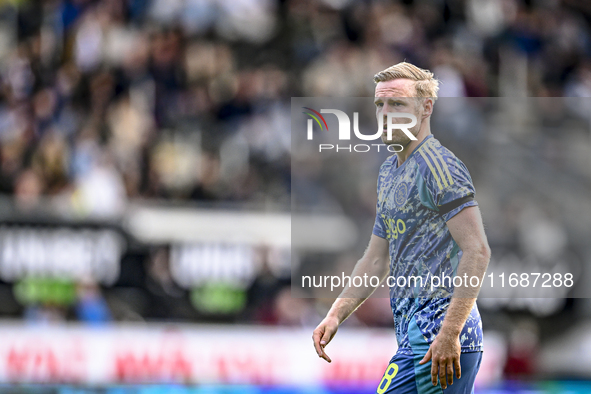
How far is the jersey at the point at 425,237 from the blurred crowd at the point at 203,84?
6.32 meters

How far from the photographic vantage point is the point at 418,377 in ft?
13.3

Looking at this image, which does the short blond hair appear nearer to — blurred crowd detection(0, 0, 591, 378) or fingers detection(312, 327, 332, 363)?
fingers detection(312, 327, 332, 363)

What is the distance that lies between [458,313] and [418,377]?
0.47m

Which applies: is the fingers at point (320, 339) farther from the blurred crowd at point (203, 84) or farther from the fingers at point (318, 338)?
the blurred crowd at point (203, 84)

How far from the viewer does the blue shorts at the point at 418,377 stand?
13.0 ft

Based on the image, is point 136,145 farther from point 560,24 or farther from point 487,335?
point 560,24

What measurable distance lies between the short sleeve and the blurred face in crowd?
0.20m

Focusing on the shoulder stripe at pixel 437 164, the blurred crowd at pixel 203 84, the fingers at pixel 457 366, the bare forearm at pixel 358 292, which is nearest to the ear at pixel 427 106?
the shoulder stripe at pixel 437 164

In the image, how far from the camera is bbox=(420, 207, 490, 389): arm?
375 cm

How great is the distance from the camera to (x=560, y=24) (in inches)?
656

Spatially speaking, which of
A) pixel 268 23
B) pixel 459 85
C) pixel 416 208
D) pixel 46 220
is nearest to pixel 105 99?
pixel 46 220

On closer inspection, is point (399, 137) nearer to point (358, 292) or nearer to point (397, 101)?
point (397, 101)

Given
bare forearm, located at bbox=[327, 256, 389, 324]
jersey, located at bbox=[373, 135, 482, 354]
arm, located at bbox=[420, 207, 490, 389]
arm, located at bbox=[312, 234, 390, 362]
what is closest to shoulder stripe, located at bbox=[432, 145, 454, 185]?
jersey, located at bbox=[373, 135, 482, 354]

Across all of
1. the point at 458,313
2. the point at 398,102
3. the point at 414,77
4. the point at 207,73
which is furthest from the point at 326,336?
the point at 207,73
